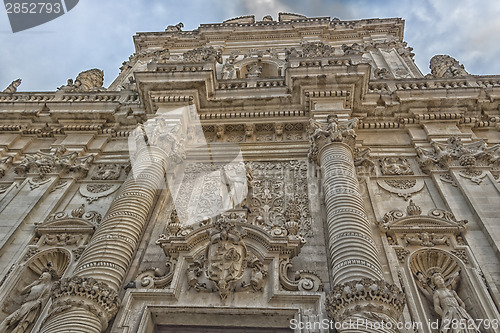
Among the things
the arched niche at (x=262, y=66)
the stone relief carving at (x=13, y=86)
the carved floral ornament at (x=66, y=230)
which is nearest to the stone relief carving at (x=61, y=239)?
the carved floral ornament at (x=66, y=230)

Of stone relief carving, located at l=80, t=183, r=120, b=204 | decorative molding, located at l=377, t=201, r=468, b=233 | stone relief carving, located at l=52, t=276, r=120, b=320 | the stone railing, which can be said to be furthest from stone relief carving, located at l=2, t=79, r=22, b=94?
decorative molding, located at l=377, t=201, r=468, b=233

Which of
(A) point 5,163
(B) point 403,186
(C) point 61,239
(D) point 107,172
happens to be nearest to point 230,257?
(C) point 61,239

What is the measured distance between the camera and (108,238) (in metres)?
7.42

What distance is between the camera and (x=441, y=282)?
7074mm

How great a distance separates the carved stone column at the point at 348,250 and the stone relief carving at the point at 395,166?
1358 millimetres

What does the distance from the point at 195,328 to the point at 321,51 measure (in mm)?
9445

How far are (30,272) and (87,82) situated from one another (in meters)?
10.4

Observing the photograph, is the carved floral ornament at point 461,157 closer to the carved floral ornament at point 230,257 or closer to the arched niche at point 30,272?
the carved floral ornament at point 230,257

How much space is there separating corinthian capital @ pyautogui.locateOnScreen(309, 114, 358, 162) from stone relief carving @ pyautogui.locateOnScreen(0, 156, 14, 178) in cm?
867

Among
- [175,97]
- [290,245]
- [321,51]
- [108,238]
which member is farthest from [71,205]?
[321,51]

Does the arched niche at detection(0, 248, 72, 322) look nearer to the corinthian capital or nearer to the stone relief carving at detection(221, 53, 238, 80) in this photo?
the corinthian capital

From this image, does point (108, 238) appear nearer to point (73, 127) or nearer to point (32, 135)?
point (73, 127)

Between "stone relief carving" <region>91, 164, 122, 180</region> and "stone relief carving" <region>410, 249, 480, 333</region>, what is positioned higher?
"stone relief carving" <region>91, 164, 122, 180</region>

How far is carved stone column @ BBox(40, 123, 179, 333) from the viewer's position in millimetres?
6145
